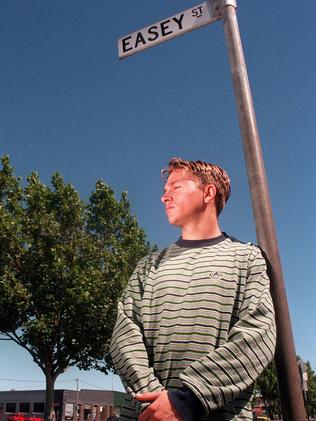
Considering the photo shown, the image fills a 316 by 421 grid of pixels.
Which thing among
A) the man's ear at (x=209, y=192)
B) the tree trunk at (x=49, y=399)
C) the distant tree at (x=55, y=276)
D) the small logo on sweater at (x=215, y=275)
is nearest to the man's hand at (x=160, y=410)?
the small logo on sweater at (x=215, y=275)

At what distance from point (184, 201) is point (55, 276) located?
18.3 meters

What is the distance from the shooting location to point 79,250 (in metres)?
21.5

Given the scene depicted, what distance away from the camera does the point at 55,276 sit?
65.1 ft

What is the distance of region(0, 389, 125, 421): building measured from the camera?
62531mm

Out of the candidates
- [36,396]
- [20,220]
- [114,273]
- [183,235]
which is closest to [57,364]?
[114,273]

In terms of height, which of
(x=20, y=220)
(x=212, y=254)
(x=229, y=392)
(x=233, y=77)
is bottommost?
(x=229, y=392)

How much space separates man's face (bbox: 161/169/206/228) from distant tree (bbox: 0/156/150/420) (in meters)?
17.5

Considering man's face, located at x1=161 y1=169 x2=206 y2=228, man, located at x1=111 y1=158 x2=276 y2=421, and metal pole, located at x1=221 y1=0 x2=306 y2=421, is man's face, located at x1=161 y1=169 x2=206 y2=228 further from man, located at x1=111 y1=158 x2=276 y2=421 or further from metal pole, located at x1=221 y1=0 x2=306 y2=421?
metal pole, located at x1=221 y1=0 x2=306 y2=421

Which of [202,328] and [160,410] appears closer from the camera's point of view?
[160,410]

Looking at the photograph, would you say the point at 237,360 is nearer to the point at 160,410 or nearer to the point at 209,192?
the point at 160,410

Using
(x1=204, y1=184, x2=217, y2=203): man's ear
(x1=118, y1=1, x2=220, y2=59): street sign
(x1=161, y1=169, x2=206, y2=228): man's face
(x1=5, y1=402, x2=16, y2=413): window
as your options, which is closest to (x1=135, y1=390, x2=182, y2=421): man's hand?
(x1=161, y1=169, x2=206, y2=228): man's face

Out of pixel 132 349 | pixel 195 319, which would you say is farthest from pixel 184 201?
pixel 132 349

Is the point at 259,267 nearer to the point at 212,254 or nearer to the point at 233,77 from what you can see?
the point at 212,254

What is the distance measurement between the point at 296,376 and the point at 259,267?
625mm
